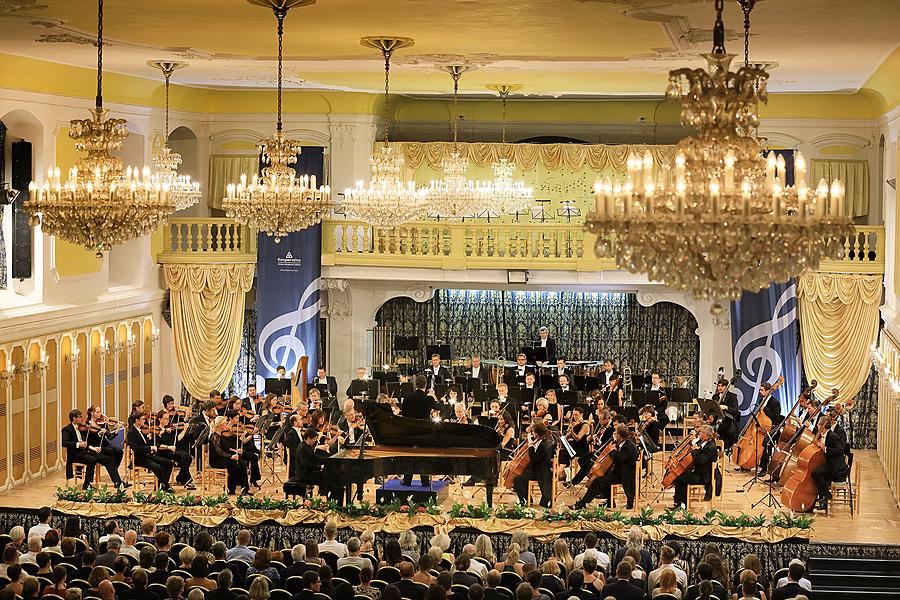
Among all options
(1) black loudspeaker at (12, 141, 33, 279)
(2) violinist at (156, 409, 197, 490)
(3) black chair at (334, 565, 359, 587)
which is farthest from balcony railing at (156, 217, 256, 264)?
(3) black chair at (334, 565, 359, 587)

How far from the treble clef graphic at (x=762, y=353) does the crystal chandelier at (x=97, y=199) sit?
1340 cm

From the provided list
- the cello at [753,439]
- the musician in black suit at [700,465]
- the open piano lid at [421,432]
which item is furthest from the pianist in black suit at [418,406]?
the cello at [753,439]

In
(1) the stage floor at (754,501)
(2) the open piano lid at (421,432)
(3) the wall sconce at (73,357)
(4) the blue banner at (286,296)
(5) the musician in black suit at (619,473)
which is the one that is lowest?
(1) the stage floor at (754,501)

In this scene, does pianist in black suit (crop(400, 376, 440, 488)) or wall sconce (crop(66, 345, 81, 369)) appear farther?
wall sconce (crop(66, 345, 81, 369))

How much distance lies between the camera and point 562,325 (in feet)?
79.1

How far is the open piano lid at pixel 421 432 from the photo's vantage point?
52.4 feet

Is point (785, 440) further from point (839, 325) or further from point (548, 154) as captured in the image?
point (548, 154)

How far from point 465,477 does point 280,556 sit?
604 cm

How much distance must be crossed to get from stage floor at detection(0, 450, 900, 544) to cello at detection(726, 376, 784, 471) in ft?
0.72

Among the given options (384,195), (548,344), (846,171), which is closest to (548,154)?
(548,344)

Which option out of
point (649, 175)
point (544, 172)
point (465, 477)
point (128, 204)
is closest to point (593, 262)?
point (544, 172)

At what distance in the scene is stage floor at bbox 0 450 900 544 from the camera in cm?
1583

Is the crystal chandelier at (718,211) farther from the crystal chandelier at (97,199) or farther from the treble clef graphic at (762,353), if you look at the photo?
the treble clef graphic at (762,353)

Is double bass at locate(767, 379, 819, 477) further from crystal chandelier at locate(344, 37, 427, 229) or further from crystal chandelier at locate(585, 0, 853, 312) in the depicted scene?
crystal chandelier at locate(585, 0, 853, 312)
